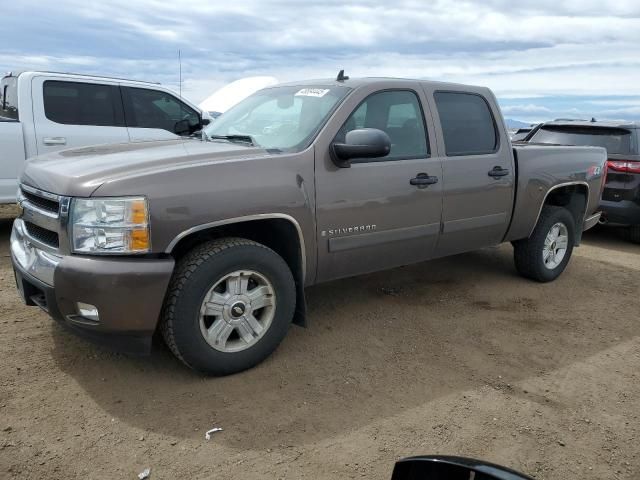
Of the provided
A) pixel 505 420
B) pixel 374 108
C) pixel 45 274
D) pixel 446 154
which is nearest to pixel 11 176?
pixel 45 274

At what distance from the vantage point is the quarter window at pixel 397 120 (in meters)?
3.93

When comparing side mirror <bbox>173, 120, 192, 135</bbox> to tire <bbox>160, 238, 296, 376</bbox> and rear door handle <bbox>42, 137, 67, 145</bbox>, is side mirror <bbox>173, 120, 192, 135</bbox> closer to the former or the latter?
rear door handle <bbox>42, 137, 67, 145</bbox>

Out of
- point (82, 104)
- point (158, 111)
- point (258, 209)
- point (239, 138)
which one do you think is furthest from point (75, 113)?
point (258, 209)

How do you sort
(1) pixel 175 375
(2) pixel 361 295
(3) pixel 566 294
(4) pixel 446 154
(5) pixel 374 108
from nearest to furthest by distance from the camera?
(1) pixel 175 375
(5) pixel 374 108
(4) pixel 446 154
(2) pixel 361 295
(3) pixel 566 294

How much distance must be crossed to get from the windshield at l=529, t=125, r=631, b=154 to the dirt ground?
12.0 ft

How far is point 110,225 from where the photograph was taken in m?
2.82

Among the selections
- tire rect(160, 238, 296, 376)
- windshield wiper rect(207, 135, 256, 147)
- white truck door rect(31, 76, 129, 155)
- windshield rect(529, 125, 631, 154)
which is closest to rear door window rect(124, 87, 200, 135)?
white truck door rect(31, 76, 129, 155)

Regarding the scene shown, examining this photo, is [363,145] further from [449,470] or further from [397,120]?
[449,470]

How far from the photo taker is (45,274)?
298 centimetres

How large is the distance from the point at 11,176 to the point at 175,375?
415 centimetres

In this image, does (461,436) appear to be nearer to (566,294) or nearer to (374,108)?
(374,108)

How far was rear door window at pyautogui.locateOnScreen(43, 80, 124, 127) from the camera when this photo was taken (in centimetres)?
657

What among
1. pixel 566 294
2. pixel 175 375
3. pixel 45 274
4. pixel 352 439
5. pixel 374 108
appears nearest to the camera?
pixel 352 439

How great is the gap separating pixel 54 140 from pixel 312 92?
12.6 ft
